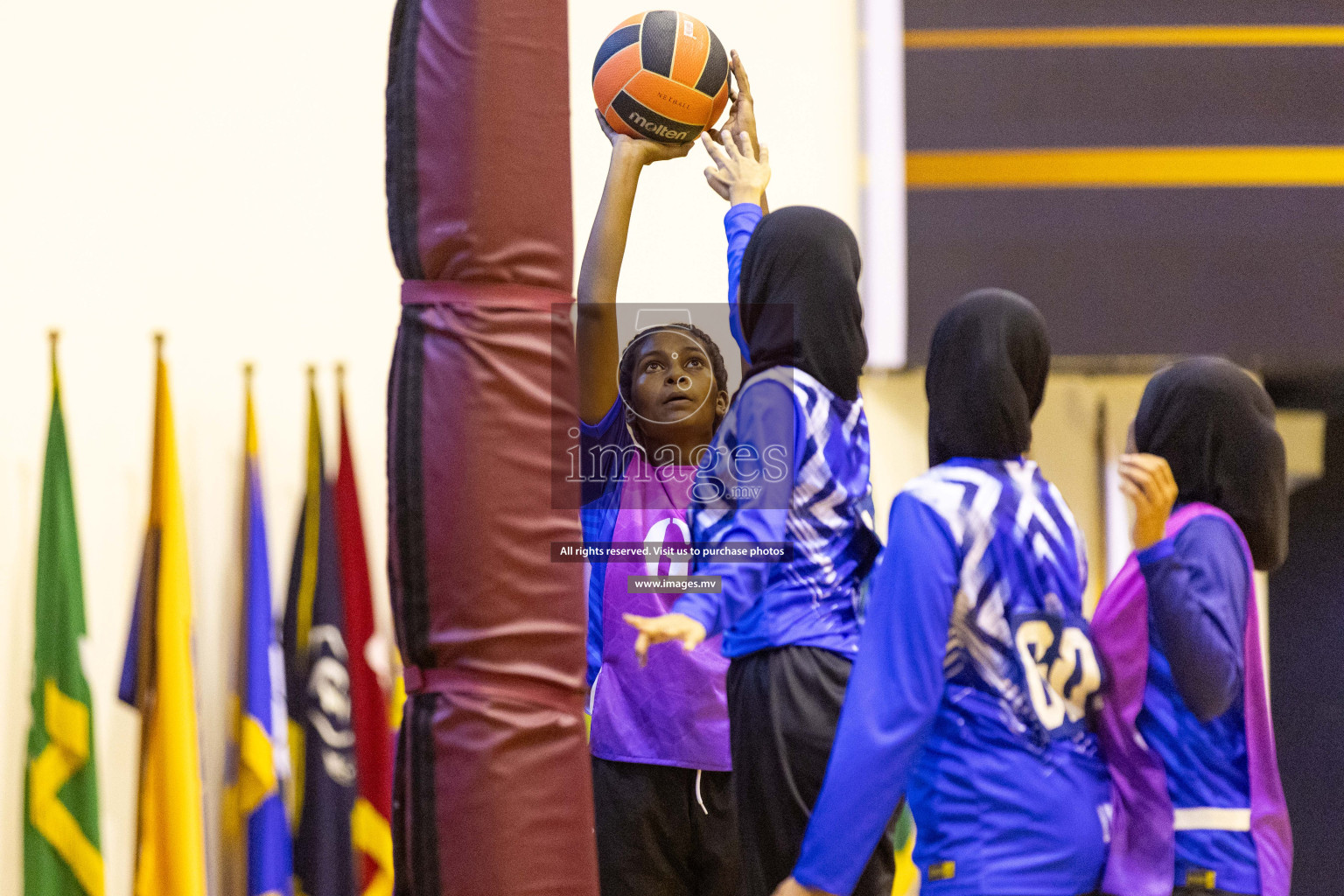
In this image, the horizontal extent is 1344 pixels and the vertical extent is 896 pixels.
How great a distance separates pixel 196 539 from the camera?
13.6 feet

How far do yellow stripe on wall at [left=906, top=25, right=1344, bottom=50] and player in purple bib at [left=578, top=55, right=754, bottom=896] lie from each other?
2.42 m

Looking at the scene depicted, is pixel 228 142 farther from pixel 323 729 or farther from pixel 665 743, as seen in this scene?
pixel 665 743

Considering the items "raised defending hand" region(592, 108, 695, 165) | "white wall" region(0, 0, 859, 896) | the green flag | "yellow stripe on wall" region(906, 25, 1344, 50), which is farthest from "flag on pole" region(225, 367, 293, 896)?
"yellow stripe on wall" region(906, 25, 1344, 50)

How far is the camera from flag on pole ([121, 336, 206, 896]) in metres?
3.69

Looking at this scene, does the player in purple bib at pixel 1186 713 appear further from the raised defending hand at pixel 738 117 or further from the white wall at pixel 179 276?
the white wall at pixel 179 276

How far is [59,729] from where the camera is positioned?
12.2ft

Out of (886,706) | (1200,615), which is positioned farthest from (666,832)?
(1200,615)

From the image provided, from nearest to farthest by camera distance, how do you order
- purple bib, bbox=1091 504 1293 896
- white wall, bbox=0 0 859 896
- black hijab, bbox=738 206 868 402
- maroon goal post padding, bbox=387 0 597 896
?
maroon goal post padding, bbox=387 0 597 896
purple bib, bbox=1091 504 1293 896
black hijab, bbox=738 206 868 402
white wall, bbox=0 0 859 896

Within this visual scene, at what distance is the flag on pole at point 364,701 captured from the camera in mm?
3867

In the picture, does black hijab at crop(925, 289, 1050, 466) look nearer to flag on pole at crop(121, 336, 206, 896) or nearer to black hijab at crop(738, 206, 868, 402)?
black hijab at crop(738, 206, 868, 402)

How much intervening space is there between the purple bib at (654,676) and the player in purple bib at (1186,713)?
77cm

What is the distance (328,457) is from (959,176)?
251 cm

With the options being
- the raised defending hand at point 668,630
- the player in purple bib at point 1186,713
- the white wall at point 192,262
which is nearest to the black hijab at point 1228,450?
the player in purple bib at point 1186,713

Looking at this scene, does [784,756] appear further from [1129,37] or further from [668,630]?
[1129,37]
